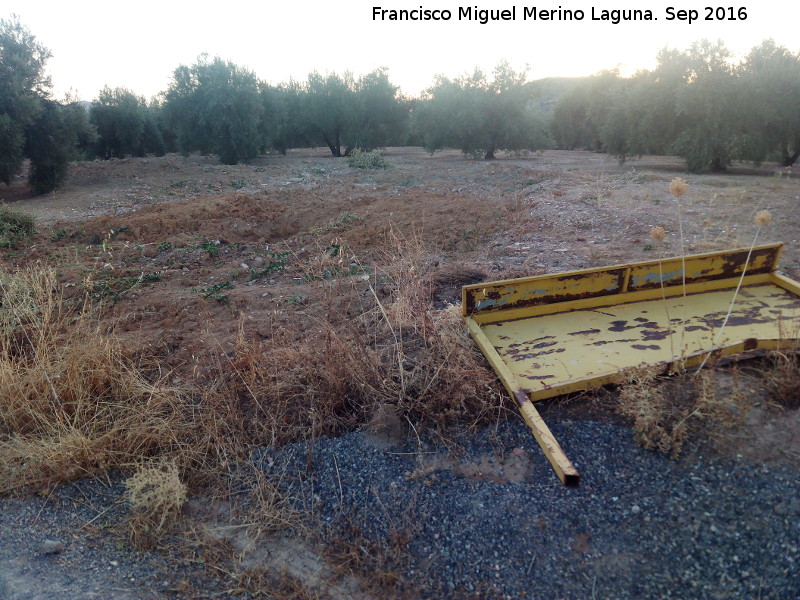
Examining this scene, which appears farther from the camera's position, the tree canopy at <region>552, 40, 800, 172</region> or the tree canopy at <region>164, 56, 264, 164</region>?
the tree canopy at <region>164, 56, 264, 164</region>

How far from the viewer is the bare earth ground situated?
10.1ft

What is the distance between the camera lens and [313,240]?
8297 mm

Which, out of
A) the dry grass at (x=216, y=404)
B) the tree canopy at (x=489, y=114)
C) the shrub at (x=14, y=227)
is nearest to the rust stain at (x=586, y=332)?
the dry grass at (x=216, y=404)

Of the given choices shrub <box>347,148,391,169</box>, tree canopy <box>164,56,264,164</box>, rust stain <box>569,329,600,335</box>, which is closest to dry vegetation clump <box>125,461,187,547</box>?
rust stain <box>569,329,600,335</box>

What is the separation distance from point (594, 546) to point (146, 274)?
20.4 ft

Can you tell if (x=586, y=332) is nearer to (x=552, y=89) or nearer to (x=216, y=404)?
(x=216, y=404)

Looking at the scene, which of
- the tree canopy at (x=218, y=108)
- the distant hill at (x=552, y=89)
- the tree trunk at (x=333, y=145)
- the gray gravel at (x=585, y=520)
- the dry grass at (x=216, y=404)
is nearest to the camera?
the gray gravel at (x=585, y=520)

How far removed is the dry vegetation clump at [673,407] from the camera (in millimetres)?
2705

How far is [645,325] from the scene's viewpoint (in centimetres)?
352

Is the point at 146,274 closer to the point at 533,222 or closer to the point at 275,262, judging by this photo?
the point at 275,262

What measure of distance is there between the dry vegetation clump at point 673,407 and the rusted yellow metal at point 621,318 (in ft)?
0.40

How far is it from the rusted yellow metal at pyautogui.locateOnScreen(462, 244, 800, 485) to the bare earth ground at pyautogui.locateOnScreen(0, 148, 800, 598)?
1.03 ft

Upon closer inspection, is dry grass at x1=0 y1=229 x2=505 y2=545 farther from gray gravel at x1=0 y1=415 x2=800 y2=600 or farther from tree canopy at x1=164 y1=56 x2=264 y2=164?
tree canopy at x1=164 y1=56 x2=264 y2=164

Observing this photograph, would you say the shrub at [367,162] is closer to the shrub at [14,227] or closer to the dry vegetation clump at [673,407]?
the shrub at [14,227]
